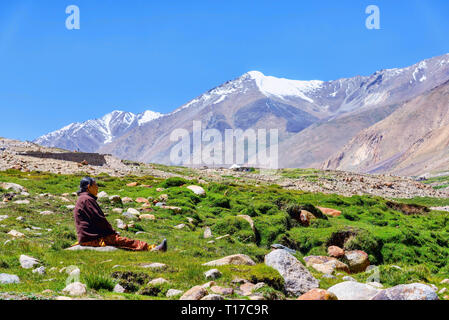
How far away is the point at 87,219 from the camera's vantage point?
12.8m

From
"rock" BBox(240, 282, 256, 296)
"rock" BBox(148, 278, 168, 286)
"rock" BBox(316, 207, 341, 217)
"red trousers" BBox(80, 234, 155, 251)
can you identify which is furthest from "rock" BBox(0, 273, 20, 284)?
"rock" BBox(316, 207, 341, 217)

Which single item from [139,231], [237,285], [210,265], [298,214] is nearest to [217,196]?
[298,214]

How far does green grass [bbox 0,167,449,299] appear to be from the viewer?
30.1ft

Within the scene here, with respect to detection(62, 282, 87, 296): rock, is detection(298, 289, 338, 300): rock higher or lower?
lower

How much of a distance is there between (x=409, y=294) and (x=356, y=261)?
9082 mm

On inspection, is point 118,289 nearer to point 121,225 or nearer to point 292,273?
point 292,273

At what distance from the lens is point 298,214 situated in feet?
77.3

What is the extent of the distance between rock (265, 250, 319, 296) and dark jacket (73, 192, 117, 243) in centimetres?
557

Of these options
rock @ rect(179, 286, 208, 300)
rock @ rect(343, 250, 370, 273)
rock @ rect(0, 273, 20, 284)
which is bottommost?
rock @ rect(343, 250, 370, 273)

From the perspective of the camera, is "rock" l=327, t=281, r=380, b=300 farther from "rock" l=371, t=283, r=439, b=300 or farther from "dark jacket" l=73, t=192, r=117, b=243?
"dark jacket" l=73, t=192, r=117, b=243

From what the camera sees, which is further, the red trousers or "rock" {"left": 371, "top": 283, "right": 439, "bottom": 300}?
the red trousers

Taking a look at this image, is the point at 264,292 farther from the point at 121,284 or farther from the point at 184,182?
the point at 184,182
